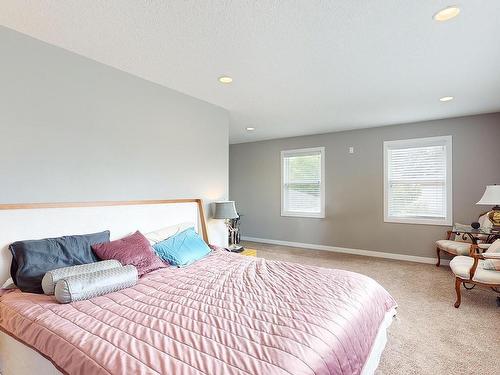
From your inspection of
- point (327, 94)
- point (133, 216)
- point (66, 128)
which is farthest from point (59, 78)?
point (327, 94)

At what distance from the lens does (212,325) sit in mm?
1466

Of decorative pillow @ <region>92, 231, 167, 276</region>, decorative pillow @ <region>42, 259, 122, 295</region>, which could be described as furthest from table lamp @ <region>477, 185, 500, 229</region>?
decorative pillow @ <region>42, 259, 122, 295</region>

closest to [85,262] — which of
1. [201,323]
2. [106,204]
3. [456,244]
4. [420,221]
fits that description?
[106,204]

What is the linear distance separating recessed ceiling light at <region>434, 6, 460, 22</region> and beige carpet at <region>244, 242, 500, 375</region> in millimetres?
2388

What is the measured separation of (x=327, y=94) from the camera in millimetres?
3463

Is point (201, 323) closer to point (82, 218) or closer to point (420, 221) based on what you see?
point (82, 218)

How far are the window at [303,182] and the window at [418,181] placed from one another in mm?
1272

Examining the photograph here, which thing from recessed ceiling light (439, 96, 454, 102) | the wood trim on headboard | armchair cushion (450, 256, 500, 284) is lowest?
armchair cushion (450, 256, 500, 284)

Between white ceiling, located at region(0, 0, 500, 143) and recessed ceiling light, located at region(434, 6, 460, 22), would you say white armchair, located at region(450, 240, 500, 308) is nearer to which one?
white ceiling, located at region(0, 0, 500, 143)

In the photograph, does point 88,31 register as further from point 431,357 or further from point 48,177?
point 431,357

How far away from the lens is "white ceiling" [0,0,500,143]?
183cm

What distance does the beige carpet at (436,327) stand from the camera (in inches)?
81.2

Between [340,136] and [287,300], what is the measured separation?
15.0 ft

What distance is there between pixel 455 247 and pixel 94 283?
4.56m
